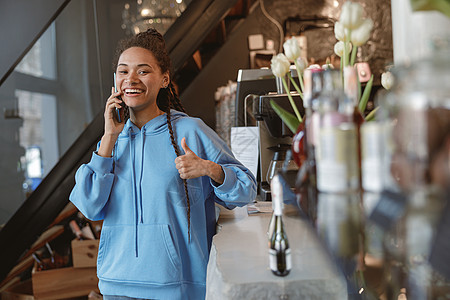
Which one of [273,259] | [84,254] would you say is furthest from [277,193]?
[84,254]

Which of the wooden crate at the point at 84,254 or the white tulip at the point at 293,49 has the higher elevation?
the white tulip at the point at 293,49

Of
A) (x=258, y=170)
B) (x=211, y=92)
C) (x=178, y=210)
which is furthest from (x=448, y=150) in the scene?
(x=211, y=92)

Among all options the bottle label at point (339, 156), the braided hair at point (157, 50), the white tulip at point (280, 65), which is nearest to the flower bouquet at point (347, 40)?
the white tulip at point (280, 65)

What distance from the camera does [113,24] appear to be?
378cm

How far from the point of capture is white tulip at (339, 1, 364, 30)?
0.93 metres

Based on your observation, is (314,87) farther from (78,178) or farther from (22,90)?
(22,90)

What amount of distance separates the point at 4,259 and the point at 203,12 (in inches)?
81.9

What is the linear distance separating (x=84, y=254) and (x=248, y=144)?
4.99 ft

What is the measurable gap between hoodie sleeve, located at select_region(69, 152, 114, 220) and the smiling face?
23 cm

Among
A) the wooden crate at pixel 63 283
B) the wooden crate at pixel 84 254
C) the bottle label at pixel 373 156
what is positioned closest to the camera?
the bottle label at pixel 373 156

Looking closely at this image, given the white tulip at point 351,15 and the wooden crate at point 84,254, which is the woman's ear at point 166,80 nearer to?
the white tulip at point 351,15

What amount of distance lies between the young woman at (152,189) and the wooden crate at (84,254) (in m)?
1.63

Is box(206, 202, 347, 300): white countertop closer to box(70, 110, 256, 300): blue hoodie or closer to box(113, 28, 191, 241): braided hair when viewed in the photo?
box(70, 110, 256, 300): blue hoodie

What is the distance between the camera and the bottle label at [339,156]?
0.71m
